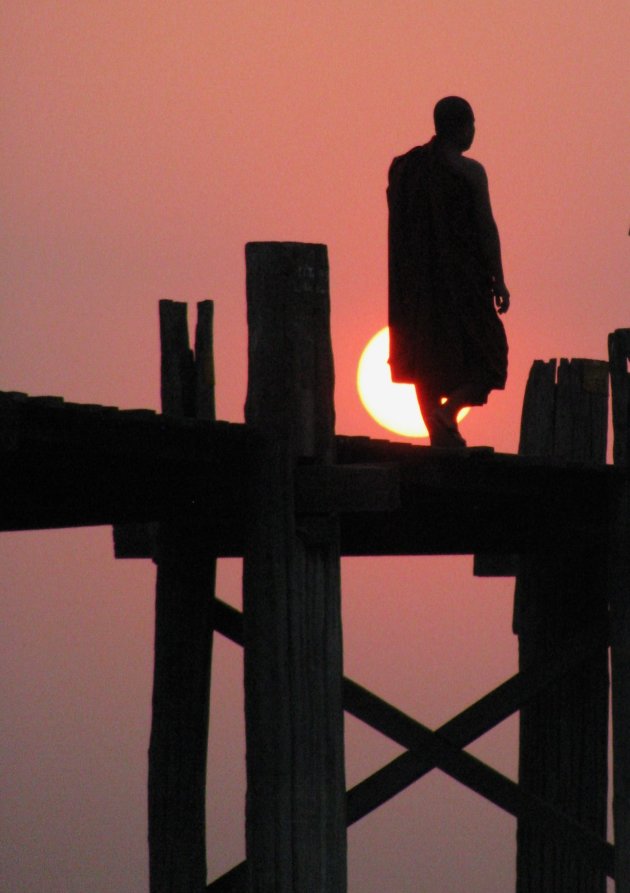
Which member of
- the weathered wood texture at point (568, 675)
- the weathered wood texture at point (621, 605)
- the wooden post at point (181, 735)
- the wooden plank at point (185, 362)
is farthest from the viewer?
the weathered wood texture at point (568, 675)

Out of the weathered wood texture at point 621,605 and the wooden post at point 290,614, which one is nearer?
the wooden post at point 290,614

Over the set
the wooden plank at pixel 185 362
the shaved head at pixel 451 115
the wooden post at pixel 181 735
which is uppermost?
the shaved head at pixel 451 115

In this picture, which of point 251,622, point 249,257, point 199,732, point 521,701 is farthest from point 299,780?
point 521,701

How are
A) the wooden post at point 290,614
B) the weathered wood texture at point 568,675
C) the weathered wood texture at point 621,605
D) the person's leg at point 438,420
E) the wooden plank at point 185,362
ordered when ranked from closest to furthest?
the wooden post at point 290,614 → the wooden plank at point 185,362 → the person's leg at point 438,420 → the weathered wood texture at point 621,605 → the weathered wood texture at point 568,675

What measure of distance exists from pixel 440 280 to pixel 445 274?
0.04 m

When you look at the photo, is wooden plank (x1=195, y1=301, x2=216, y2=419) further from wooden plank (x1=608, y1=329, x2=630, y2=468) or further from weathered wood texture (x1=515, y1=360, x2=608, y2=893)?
weathered wood texture (x1=515, y1=360, x2=608, y2=893)

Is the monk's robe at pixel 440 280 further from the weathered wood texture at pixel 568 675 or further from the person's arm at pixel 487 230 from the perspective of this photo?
the weathered wood texture at pixel 568 675

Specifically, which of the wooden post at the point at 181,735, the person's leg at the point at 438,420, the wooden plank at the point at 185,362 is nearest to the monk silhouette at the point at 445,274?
the person's leg at the point at 438,420

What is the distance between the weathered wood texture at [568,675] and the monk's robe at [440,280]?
1442 millimetres

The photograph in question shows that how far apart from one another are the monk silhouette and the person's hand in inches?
1.2

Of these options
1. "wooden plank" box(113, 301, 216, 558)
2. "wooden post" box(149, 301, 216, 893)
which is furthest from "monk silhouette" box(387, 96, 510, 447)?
"wooden post" box(149, 301, 216, 893)

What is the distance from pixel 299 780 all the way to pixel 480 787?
2937 mm

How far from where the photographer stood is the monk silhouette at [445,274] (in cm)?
873

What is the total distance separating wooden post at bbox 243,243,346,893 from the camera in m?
7.14
